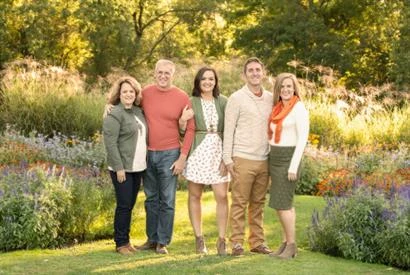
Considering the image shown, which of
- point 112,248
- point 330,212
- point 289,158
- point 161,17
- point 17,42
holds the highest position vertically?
point 161,17

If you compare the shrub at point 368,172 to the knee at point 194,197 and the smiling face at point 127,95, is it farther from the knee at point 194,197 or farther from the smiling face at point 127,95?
the smiling face at point 127,95

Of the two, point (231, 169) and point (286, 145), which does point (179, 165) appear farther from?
point (286, 145)

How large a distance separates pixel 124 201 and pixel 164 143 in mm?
655

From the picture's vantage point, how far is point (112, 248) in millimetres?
6668

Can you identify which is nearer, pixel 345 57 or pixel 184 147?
pixel 184 147

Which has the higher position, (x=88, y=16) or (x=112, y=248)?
(x=88, y=16)

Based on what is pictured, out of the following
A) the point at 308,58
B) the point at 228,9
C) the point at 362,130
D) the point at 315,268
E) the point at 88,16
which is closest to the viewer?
the point at 315,268

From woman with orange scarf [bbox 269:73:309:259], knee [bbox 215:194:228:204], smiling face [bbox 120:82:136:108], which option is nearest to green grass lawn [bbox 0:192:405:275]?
woman with orange scarf [bbox 269:73:309:259]

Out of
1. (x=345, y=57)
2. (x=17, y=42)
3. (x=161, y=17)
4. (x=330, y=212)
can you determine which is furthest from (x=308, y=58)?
(x=330, y=212)

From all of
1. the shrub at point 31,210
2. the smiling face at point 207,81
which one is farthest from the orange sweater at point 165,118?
the shrub at point 31,210

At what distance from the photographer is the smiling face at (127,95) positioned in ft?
20.4

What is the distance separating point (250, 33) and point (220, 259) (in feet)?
65.0

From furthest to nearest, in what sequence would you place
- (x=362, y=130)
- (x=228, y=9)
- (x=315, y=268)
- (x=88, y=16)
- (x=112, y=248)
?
1. (x=228, y=9)
2. (x=88, y=16)
3. (x=362, y=130)
4. (x=112, y=248)
5. (x=315, y=268)

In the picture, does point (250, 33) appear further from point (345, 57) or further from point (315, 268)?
point (315, 268)
